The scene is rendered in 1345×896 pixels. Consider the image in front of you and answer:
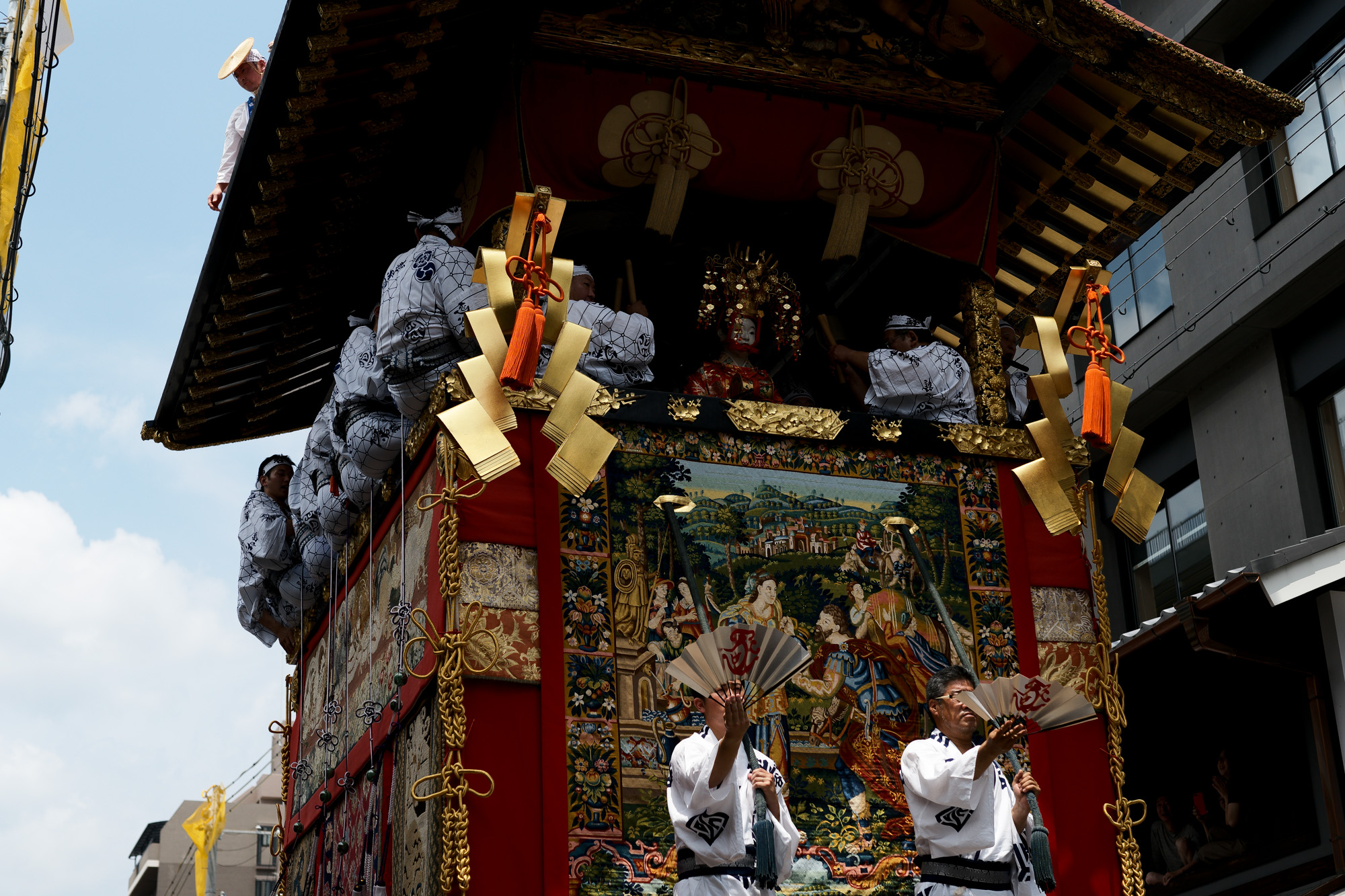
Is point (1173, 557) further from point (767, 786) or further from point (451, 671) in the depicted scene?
point (451, 671)

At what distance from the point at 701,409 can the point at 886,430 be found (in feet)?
3.72

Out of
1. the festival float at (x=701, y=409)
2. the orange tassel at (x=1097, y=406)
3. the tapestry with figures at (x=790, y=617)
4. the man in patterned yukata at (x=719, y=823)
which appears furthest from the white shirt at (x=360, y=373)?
the orange tassel at (x=1097, y=406)

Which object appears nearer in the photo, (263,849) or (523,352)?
(523,352)

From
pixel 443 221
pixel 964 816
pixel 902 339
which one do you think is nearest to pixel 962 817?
pixel 964 816

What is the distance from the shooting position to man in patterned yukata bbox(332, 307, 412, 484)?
888 cm

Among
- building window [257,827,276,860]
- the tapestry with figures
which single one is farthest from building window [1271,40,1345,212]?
building window [257,827,276,860]

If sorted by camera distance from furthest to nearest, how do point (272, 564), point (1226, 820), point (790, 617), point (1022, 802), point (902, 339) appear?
point (1226, 820) → point (272, 564) → point (902, 339) → point (790, 617) → point (1022, 802)

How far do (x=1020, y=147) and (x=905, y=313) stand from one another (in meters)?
1.34

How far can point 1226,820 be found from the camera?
1220 cm

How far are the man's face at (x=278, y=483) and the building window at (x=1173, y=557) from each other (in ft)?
29.8

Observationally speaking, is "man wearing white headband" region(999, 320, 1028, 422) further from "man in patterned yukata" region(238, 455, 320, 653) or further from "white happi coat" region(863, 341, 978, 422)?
"man in patterned yukata" region(238, 455, 320, 653)

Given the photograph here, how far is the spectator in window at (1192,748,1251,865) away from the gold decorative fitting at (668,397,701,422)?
655 centimetres

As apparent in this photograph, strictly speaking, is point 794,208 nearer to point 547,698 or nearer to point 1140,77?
point 1140,77

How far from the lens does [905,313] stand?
10367 millimetres
